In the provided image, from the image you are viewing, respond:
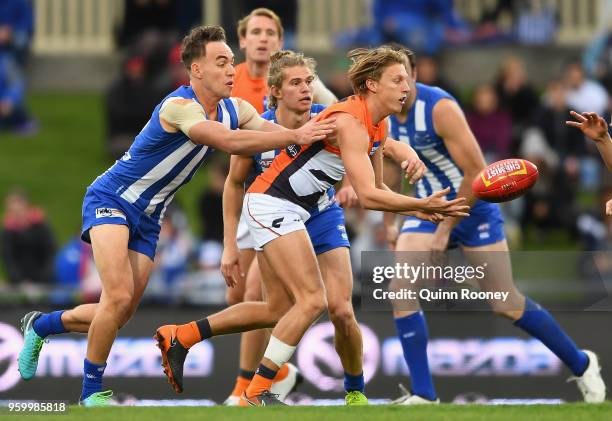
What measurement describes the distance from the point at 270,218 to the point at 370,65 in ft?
3.70

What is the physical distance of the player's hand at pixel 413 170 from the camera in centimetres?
867

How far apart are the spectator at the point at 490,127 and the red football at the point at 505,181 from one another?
7.73 metres

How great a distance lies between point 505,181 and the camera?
862 centimetres

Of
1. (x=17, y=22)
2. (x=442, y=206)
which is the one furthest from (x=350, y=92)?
(x=442, y=206)

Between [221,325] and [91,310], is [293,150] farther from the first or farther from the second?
[91,310]

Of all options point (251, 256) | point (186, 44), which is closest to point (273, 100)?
point (186, 44)

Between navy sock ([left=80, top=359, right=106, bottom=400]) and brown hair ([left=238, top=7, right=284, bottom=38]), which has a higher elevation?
brown hair ([left=238, top=7, right=284, bottom=38])

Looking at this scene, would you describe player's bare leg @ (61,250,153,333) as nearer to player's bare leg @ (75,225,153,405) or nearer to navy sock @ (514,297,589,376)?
player's bare leg @ (75,225,153,405)

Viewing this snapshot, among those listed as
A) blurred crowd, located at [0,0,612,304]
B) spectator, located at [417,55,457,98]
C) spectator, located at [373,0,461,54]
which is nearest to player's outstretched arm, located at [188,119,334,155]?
blurred crowd, located at [0,0,612,304]

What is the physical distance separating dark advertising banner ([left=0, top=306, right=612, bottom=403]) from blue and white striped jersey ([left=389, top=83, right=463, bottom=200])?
190cm

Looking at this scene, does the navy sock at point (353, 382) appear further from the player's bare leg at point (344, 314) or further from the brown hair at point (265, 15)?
the brown hair at point (265, 15)

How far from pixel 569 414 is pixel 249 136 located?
247cm

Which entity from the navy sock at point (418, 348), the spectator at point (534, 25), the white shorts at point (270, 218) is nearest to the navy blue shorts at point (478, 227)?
the navy sock at point (418, 348)

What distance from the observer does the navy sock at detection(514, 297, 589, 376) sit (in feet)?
32.5
